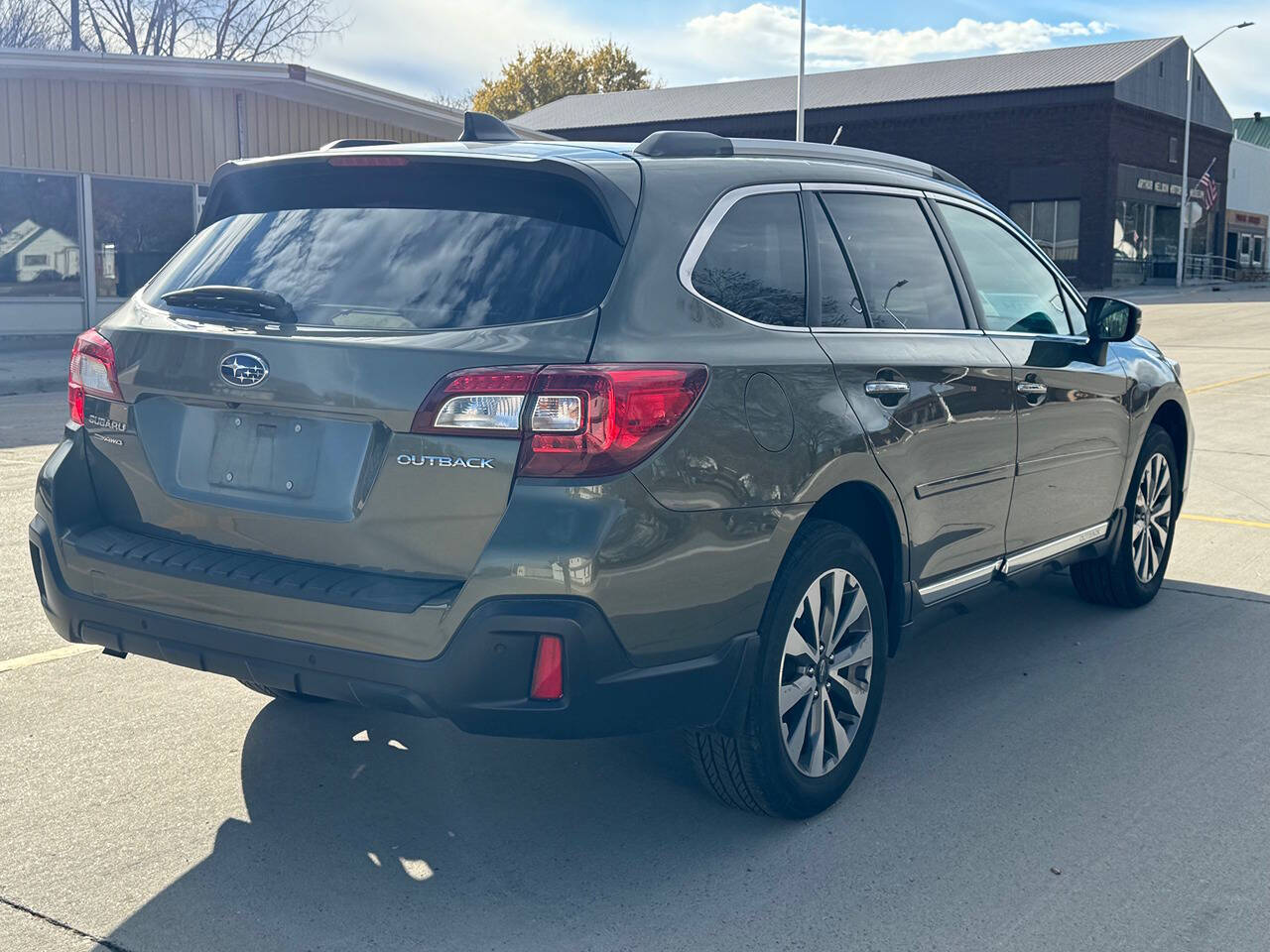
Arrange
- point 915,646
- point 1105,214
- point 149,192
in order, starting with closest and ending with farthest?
point 915,646 → point 149,192 → point 1105,214

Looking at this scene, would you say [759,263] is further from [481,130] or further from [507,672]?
[507,672]

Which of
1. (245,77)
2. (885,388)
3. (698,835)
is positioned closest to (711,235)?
(885,388)

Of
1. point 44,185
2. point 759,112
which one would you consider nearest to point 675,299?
point 44,185

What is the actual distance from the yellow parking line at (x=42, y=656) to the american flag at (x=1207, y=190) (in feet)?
176

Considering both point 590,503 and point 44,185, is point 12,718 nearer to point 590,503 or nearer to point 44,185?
point 590,503

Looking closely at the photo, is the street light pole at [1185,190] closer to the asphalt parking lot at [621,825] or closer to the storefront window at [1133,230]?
the storefront window at [1133,230]

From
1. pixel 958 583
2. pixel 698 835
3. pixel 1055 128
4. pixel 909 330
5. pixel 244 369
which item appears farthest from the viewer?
pixel 1055 128

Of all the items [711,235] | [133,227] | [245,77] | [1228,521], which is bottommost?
[1228,521]

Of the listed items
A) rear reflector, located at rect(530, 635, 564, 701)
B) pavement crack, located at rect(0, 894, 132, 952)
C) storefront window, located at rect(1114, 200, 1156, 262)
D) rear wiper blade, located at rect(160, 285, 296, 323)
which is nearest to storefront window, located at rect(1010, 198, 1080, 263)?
storefront window, located at rect(1114, 200, 1156, 262)

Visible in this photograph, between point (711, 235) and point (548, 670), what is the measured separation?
1233 mm

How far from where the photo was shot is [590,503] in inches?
123

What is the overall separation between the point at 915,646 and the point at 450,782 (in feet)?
7.44

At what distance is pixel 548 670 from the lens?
315 centimetres

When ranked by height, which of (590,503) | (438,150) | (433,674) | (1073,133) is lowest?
(433,674)
